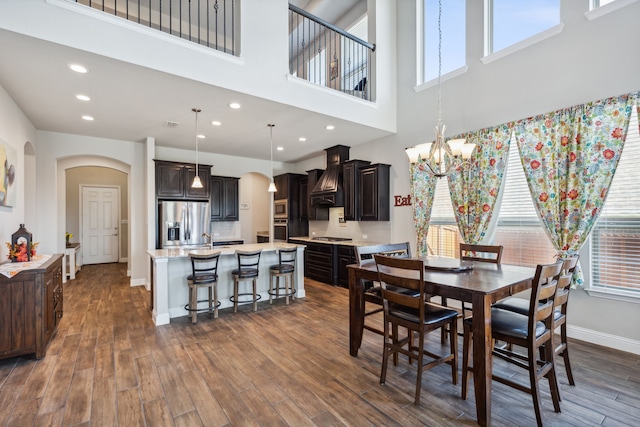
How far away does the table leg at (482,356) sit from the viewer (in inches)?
75.5

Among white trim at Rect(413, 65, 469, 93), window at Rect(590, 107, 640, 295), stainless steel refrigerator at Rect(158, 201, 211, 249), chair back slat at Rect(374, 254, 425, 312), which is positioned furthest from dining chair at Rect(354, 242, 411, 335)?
stainless steel refrigerator at Rect(158, 201, 211, 249)

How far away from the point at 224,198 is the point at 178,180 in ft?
3.95

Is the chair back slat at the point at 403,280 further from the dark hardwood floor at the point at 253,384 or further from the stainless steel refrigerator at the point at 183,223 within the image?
the stainless steel refrigerator at the point at 183,223

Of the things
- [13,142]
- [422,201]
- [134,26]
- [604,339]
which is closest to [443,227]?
[422,201]

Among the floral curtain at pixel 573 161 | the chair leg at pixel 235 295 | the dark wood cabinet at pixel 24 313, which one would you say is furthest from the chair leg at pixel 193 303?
the floral curtain at pixel 573 161

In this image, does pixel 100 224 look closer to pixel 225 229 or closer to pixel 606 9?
pixel 225 229

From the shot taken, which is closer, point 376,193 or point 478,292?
point 478,292

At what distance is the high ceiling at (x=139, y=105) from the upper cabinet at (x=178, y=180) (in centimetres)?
50

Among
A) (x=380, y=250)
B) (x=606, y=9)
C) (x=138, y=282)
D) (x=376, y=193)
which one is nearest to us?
(x=606, y=9)

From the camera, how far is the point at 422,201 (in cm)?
485

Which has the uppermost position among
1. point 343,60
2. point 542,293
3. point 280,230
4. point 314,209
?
point 343,60

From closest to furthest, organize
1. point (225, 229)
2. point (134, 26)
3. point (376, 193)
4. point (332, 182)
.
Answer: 1. point (134, 26)
2. point (376, 193)
3. point (332, 182)
4. point (225, 229)

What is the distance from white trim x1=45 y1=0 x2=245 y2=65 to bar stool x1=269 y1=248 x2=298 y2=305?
2736 millimetres

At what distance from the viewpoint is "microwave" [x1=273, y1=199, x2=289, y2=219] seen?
24.1ft
